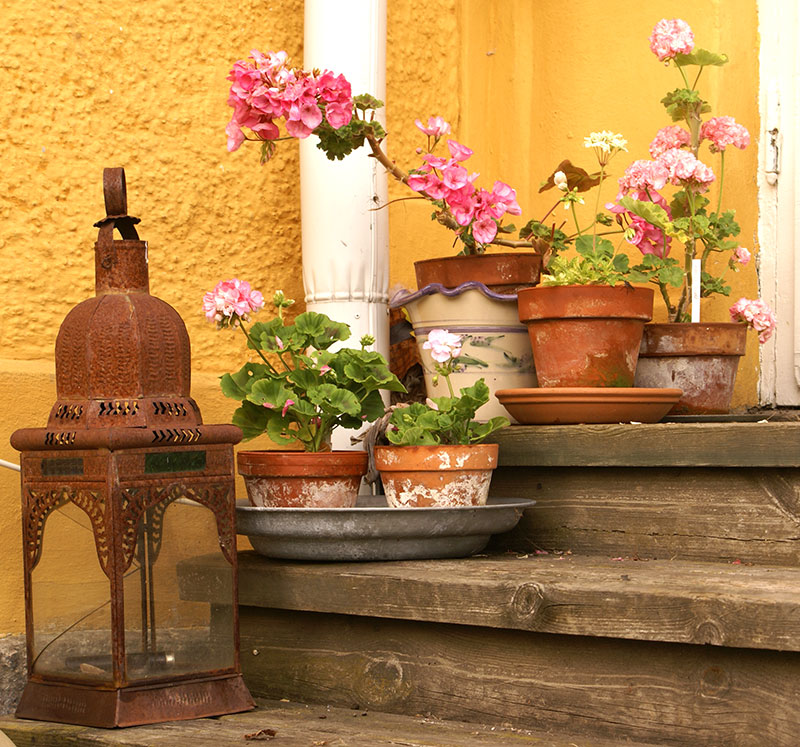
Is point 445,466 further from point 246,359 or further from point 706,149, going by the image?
point 706,149

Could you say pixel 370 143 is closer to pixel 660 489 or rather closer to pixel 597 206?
pixel 597 206

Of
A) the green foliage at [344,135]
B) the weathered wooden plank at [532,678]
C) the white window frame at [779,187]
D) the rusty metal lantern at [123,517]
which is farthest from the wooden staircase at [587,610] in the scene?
the white window frame at [779,187]

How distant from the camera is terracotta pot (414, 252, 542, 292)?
2566mm

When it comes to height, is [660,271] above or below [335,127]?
below

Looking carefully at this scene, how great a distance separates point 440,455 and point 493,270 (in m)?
0.64

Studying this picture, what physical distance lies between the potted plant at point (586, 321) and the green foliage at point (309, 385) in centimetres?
41

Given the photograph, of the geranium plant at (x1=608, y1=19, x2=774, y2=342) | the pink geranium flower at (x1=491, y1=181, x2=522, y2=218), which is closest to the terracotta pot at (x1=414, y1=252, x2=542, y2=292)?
the pink geranium flower at (x1=491, y1=181, x2=522, y2=218)

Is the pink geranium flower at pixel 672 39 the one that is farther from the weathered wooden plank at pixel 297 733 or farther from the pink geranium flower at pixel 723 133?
the weathered wooden plank at pixel 297 733

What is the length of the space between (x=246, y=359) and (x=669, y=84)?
4.37ft

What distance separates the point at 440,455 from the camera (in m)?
2.08

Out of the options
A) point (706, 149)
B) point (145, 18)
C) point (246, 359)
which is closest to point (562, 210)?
point (706, 149)

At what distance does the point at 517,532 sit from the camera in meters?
2.28

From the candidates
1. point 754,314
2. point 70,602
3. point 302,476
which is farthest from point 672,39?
point 70,602

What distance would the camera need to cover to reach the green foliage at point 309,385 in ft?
6.88
